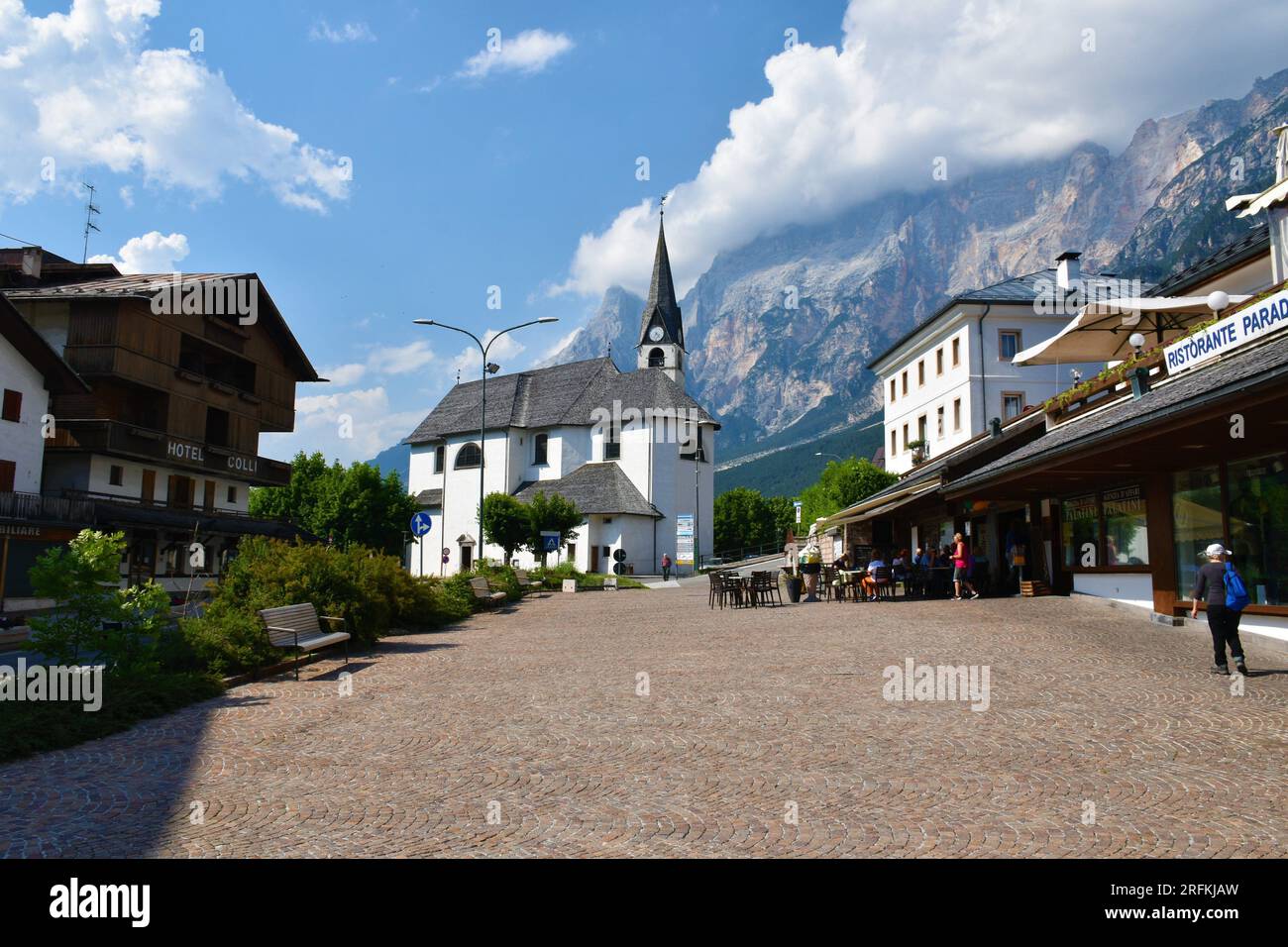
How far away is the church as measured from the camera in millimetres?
61000

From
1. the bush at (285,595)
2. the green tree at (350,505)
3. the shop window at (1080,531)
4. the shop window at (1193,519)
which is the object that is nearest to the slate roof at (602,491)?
the green tree at (350,505)

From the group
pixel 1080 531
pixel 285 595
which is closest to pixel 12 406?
pixel 285 595

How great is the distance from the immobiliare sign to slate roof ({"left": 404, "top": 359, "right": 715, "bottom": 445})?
50.7 metres

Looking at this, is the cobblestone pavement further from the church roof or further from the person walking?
the church roof

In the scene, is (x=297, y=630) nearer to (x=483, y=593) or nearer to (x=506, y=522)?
Answer: (x=483, y=593)

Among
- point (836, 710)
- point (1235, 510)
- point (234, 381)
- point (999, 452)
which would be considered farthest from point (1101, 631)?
point (234, 381)

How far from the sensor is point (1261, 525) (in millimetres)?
12719

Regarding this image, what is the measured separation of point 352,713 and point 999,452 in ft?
64.1

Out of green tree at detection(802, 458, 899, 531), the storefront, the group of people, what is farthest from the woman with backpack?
green tree at detection(802, 458, 899, 531)

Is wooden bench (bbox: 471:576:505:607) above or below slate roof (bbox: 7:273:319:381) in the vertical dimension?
below

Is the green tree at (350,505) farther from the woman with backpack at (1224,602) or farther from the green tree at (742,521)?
the woman with backpack at (1224,602)

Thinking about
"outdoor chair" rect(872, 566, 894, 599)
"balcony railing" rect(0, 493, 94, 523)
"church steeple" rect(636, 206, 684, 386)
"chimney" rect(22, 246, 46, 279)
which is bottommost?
"outdoor chair" rect(872, 566, 894, 599)

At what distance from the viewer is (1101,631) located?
14.3m
